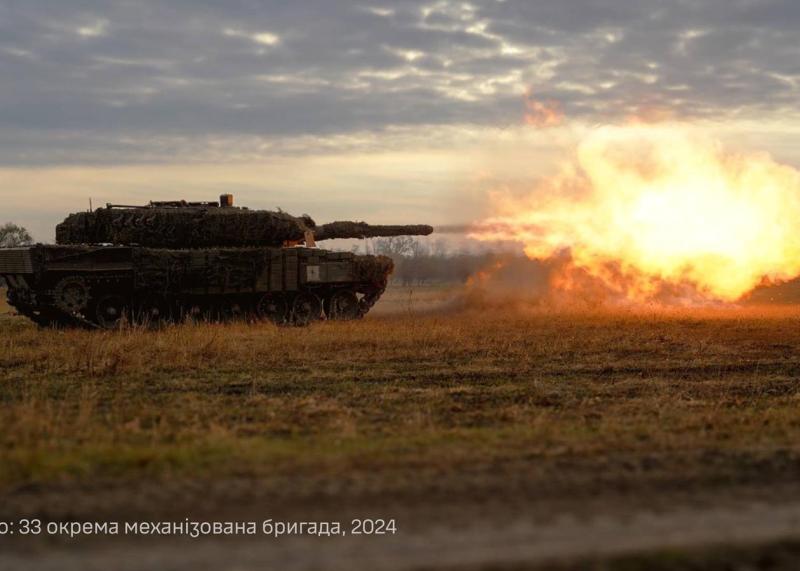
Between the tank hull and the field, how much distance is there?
6250mm

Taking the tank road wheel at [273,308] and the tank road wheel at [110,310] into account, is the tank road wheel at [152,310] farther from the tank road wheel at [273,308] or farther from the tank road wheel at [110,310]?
the tank road wheel at [273,308]

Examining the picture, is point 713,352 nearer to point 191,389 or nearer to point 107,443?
point 191,389

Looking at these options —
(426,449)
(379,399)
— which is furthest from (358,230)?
(426,449)

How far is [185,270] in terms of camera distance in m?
28.3

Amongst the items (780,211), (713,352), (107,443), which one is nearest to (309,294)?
(713,352)

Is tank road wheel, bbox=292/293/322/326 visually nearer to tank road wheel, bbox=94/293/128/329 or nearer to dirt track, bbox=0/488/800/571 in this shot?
tank road wheel, bbox=94/293/128/329

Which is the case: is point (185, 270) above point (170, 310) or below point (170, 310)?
above

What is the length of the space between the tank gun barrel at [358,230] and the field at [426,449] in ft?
43.6

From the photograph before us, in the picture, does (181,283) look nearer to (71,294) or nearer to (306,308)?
(71,294)

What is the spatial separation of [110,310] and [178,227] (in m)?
3.32

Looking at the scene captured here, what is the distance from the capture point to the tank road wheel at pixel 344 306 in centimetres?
3172

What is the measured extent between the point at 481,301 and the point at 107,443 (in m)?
27.2

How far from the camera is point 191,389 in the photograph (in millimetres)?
15016

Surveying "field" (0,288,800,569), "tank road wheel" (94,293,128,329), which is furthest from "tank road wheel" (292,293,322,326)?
"field" (0,288,800,569)
